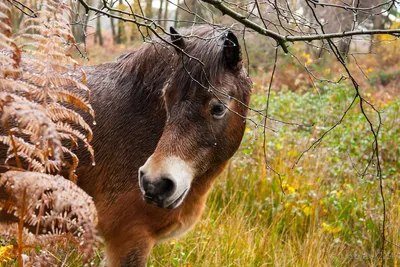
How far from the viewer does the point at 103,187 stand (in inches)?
135

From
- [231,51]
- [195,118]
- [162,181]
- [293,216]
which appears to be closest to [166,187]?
[162,181]

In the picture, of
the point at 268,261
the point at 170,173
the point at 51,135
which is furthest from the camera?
the point at 268,261

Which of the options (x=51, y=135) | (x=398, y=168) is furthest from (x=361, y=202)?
(x=51, y=135)

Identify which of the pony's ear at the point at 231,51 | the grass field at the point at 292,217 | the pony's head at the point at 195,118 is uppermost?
the pony's ear at the point at 231,51

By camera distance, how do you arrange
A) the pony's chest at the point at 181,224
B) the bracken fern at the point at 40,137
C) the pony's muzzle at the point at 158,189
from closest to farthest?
1. the bracken fern at the point at 40,137
2. the pony's muzzle at the point at 158,189
3. the pony's chest at the point at 181,224

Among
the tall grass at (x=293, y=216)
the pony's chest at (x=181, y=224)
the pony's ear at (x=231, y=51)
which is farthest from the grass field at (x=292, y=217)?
the pony's ear at (x=231, y=51)

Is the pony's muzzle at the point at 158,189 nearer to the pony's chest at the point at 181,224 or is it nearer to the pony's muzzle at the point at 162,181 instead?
the pony's muzzle at the point at 162,181

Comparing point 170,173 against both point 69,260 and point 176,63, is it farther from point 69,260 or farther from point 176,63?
point 69,260

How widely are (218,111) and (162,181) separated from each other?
66 cm

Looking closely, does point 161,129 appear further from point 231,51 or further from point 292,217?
point 292,217

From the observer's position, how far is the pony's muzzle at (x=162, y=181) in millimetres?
2588

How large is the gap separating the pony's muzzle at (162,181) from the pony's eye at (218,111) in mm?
432

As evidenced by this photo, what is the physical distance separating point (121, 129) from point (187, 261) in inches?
53.8

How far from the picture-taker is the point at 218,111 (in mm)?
2953
